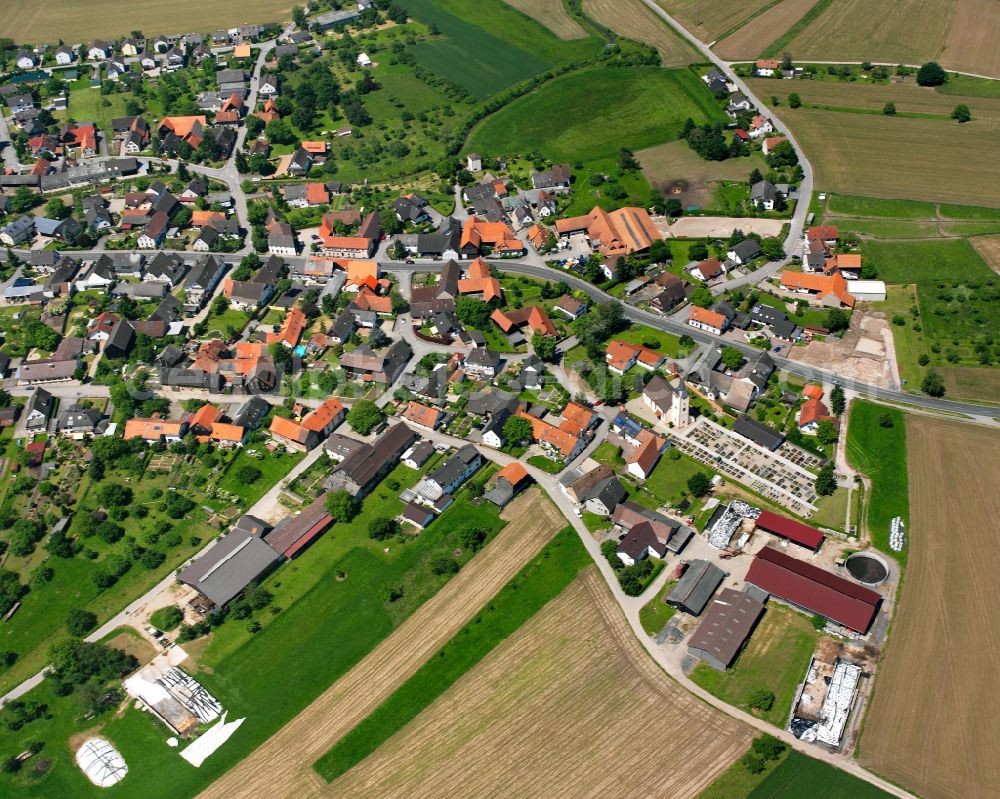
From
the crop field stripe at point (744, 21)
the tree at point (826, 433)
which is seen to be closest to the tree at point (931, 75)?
the crop field stripe at point (744, 21)

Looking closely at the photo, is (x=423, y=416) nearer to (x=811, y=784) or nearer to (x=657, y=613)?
(x=657, y=613)

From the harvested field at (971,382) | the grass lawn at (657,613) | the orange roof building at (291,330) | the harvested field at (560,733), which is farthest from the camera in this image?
the orange roof building at (291,330)

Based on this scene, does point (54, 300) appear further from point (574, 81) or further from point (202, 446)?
point (574, 81)

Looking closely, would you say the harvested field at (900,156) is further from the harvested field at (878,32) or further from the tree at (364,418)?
the tree at (364,418)

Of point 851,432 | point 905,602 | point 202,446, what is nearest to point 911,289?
point 851,432

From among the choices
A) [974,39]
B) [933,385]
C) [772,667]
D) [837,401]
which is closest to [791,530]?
[772,667]

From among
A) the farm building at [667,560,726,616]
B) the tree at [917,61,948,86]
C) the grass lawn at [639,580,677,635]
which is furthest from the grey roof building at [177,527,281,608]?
the tree at [917,61,948,86]

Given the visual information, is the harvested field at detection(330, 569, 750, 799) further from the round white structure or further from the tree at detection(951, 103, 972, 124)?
the tree at detection(951, 103, 972, 124)
